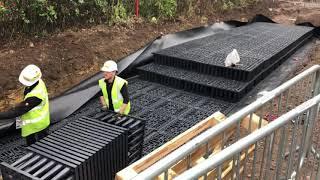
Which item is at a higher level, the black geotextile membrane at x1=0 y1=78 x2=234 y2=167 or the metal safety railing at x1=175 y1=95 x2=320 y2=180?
the metal safety railing at x1=175 y1=95 x2=320 y2=180

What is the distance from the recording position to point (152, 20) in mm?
11031

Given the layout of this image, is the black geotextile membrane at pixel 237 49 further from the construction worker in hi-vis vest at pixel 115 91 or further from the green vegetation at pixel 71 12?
the construction worker in hi-vis vest at pixel 115 91

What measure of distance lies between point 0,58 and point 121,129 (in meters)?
4.29

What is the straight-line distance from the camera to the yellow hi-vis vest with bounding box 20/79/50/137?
4627 millimetres

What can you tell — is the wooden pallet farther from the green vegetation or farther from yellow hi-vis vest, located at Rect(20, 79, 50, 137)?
the green vegetation

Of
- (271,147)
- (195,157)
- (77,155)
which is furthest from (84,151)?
(271,147)

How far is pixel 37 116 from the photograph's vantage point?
4734mm

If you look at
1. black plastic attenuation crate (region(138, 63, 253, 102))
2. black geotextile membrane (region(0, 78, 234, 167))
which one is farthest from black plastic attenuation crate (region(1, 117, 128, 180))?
black plastic attenuation crate (region(138, 63, 253, 102))

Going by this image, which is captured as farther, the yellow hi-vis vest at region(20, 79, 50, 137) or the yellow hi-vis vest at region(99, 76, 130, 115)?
the yellow hi-vis vest at region(99, 76, 130, 115)

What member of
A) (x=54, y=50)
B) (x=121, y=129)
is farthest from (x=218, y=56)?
(x=121, y=129)

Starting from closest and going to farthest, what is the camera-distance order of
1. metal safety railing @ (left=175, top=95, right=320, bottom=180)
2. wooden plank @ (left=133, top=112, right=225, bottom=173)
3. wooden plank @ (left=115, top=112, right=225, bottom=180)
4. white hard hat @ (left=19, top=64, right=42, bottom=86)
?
1. metal safety railing @ (left=175, top=95, right=320, bottom=180)
2. wooden plank @ (left=115, top=112, right=225, bottom=180)
3. wooden plank @ (left=133, top=112, right=225, bottom=173)
4. white hard hat @ (left=19, top=64, right=42, bottom=86)

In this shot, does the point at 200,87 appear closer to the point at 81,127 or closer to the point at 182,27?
the point at 81,127

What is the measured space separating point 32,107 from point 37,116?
0.22 meters

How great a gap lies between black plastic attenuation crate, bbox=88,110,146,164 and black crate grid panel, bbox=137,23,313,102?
9.60 feet
